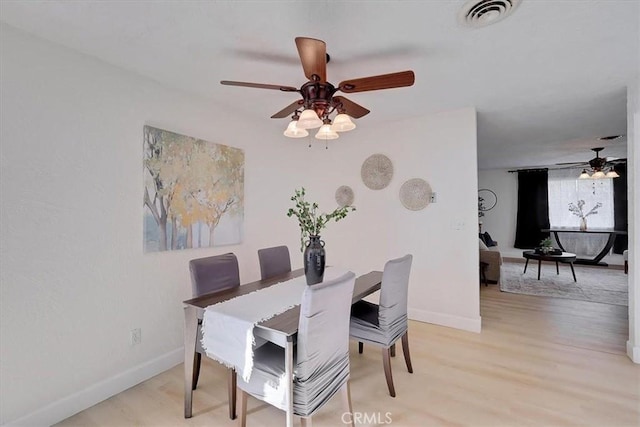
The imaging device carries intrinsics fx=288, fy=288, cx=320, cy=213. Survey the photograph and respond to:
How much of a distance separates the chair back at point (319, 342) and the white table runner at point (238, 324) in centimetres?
28

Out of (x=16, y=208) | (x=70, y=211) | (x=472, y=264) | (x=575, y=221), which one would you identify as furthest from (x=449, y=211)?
(x=575, y=221)

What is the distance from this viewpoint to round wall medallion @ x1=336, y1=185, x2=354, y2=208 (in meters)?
3.85

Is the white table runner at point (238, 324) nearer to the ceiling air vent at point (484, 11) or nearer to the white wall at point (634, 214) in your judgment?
the ceiling air vent at point (484, 11)

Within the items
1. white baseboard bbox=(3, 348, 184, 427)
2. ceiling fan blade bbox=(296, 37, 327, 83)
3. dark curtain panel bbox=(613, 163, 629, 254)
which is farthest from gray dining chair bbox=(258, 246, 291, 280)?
dark curtain panel bbox=(613, 163, 629, 254)

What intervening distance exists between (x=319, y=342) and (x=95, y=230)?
1746 mm

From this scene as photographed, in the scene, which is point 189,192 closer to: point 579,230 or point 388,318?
point 388,318

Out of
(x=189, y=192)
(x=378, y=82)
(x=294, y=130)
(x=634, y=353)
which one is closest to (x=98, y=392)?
(x=189, y=192)

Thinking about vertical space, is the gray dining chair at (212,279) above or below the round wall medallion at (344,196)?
below

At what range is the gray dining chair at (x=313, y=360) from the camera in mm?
1340

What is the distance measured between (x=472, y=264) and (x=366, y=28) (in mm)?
2546

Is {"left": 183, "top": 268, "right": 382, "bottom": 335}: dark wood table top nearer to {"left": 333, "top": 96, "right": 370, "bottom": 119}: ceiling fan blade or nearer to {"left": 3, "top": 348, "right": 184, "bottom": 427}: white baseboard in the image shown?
{"left": 3, "top": 348, "right": 184, "bottom": 427}: white baseboard

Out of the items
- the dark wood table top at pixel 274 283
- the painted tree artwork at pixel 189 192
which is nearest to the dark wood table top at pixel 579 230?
the dark wood table top at pixel 274 283

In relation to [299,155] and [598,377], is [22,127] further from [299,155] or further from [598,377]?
[598,377]

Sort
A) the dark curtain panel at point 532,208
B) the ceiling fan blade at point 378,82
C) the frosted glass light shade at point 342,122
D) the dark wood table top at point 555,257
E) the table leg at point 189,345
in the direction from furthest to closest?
the dark curtain panel at point 532,208, the dark wood table top at point 555,257, the frosted glass light shade at point 342,122, the table leg at point 189,345, the ceiling fan blade at point 378,82
